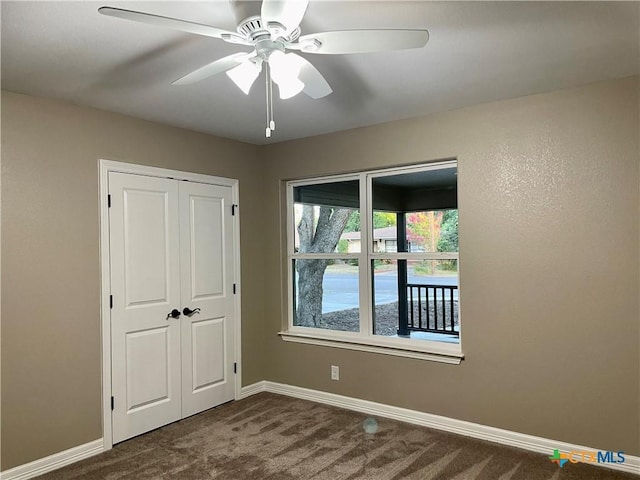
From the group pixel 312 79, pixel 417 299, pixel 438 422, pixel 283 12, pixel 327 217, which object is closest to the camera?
pixel 283 12

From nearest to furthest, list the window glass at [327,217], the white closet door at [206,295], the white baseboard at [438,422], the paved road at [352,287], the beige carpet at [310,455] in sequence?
the beige carpet at [310,455], the white baseboard at [438,422], the paved road at [352,287], the white closet door at [206,295], the window glass at [327,217]

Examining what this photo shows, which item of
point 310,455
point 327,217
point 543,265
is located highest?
point 327,217

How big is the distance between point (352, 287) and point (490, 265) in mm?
1299

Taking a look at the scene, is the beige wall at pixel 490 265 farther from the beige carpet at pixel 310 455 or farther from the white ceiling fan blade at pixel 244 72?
the white ceiling fan blade at pixel 244 72

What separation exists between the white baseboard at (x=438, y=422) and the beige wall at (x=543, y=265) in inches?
2.2

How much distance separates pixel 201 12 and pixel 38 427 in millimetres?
2728

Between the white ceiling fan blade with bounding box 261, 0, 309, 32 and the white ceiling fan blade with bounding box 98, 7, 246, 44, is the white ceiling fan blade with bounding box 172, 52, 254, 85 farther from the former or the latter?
the white ceiling fan blade with bounding box 261, 0, 309, 32

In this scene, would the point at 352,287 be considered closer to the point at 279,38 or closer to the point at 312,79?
the point at 312,79

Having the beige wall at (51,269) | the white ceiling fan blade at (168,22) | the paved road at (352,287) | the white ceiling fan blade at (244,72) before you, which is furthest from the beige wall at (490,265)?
the white ceiling fan blade at (168,22)

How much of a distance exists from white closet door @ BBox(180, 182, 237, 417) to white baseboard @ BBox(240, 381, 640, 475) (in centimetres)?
41

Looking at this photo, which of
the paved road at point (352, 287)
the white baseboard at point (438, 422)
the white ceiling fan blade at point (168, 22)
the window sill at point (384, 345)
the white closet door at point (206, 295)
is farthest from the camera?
the white closet door at point (206, 295)

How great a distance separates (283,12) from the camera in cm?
167

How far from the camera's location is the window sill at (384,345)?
358 centimetres

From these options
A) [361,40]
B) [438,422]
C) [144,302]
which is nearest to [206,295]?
[144,302]
